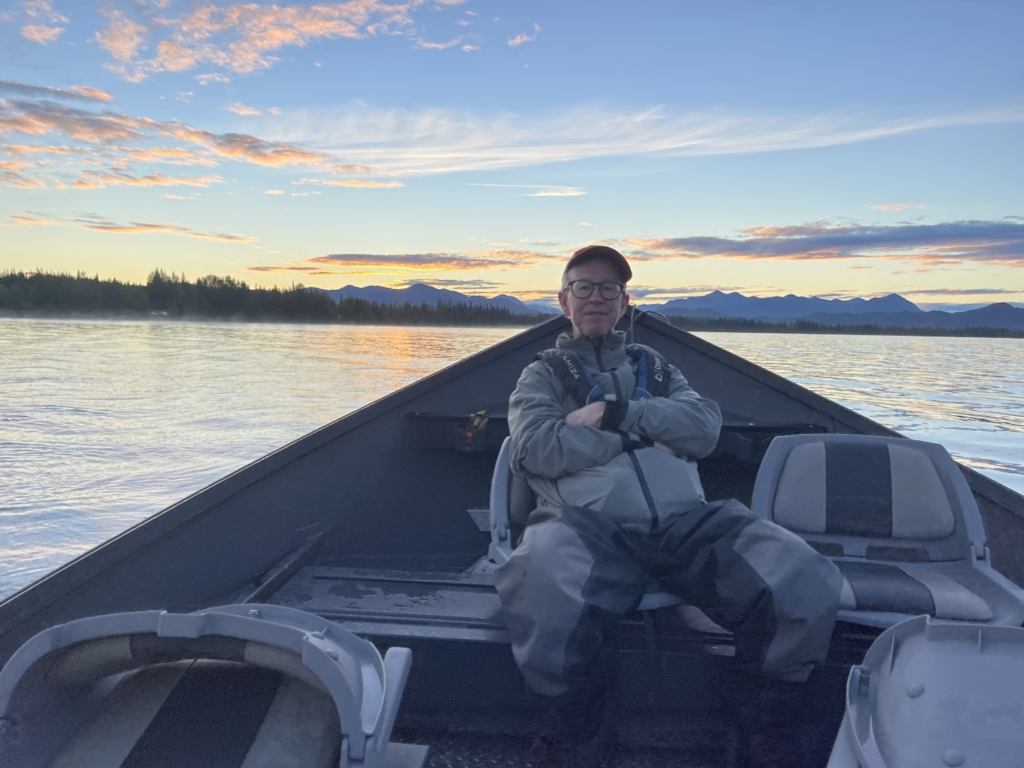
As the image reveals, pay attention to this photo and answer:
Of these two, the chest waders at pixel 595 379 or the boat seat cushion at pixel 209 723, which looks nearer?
the boat seat cushion at pixel 209 723

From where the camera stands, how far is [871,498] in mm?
2438

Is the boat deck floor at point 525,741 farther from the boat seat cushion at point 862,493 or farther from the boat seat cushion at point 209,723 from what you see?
the boat seat cushion at point 209,723

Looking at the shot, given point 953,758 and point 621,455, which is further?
point 621,455

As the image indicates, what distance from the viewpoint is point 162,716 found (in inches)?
45.9

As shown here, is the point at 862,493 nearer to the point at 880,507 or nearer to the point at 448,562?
the point at 880,507

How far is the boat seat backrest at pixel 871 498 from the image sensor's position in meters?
2.38

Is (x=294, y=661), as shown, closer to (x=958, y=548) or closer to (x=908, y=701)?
(x=908, y=701)

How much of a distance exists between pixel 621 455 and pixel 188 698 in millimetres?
1384

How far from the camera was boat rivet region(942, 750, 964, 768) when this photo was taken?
119 cm

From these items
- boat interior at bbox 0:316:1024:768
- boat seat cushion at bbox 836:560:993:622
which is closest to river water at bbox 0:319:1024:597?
boat interior at bbox 0:316:1024:768

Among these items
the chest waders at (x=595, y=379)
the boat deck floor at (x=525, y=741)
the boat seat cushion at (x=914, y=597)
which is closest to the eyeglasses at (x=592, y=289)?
the chest waders at (x=595, y=379)

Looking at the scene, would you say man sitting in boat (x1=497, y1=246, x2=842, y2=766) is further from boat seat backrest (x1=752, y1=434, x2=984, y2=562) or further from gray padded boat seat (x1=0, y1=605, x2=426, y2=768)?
gray padded boat seat (x1=0, y1=605, x2=426, y2=768)

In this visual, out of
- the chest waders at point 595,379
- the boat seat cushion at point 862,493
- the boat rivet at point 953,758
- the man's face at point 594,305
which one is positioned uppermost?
the man's face at point 594,305

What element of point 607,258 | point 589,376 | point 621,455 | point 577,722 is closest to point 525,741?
point 577,722
